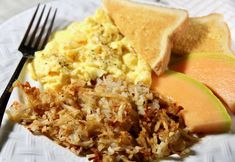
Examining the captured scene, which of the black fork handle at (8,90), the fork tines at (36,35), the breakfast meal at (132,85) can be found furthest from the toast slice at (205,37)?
the black fork handle at (8,90)

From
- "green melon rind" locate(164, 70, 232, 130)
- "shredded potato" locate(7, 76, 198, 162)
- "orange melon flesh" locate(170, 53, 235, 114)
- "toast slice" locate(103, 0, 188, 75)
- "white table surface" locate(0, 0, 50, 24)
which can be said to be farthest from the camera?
"white table surface" locate(0, 0, 50, 24)

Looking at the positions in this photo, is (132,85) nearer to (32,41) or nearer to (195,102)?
(195,102)

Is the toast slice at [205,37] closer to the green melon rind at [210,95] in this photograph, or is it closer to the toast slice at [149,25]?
the toast slice at [149,25]

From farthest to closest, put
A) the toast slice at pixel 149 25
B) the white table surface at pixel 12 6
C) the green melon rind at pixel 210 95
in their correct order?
the white table surface at pixel 12 6 < the toast slice at pixel 149 25 < the green melon rind at pixel 210 95

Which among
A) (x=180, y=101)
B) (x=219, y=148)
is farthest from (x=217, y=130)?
(x=180, y=101)

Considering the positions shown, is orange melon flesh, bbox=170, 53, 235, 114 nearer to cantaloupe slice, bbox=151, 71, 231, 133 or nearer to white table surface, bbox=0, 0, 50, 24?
cantaloupe slice, bbox=151, 71, 231, 133

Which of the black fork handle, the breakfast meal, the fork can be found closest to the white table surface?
the fork

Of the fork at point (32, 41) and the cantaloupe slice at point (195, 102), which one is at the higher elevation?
the fork at point (32, 41)

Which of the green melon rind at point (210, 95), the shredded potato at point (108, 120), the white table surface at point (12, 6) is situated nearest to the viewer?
the shredded potato at point (108, 120)
